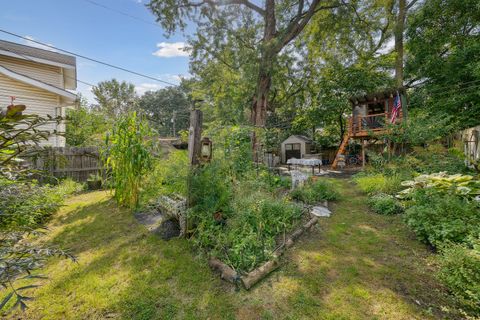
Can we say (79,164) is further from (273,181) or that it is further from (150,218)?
(273,181)

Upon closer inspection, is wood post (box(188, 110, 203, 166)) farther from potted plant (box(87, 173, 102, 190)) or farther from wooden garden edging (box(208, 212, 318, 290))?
potted plant (box(87, 173, 102, 190))

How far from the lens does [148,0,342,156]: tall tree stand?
821 cm

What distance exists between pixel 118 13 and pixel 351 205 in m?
10.1

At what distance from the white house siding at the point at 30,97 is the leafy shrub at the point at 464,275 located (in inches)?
392

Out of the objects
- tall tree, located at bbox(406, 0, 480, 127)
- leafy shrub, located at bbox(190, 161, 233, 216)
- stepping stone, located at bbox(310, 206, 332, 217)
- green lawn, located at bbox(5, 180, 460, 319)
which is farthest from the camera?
tall tree, located at bbox(406, 0, 480, 127)

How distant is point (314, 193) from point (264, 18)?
820cm

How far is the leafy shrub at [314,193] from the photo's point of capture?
443 cm

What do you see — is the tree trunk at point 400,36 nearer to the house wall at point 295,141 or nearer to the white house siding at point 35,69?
the house wall at point 295,141

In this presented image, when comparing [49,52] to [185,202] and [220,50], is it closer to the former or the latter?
[220,50]

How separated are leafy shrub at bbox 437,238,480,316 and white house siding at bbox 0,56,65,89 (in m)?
12.7

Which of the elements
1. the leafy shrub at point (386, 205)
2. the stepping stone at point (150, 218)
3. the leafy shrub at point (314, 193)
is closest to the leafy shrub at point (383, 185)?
the leafy shrub at point (386, 205)

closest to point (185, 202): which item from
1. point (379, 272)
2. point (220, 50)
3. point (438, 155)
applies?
point (379, 272)

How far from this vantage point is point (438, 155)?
5.55m

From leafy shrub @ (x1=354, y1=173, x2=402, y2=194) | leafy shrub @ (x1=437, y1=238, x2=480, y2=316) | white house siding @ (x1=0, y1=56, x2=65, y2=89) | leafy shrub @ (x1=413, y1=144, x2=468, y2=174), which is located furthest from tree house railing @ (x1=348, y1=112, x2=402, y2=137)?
white house siding @ (x1=0, y1=56, x2=65, y2=89)
